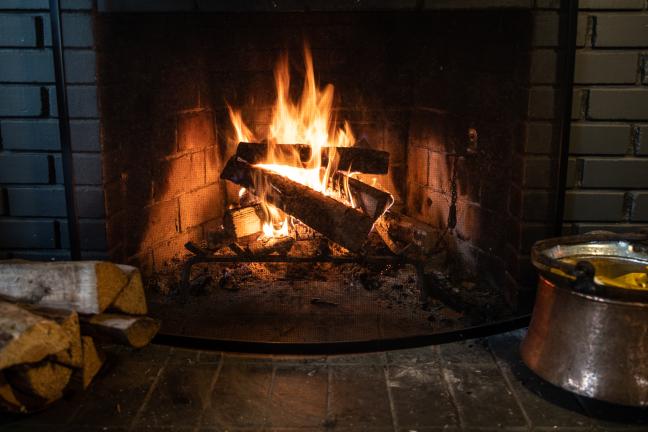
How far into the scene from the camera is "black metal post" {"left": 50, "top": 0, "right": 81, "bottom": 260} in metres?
2.68

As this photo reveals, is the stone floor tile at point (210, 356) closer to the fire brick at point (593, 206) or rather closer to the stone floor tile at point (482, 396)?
the stone floor tile at point (482, 396)

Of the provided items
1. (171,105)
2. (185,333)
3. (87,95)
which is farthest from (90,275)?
(171,105)

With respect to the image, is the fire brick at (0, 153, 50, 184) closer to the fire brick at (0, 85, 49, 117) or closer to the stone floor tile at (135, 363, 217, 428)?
the fire brick at (0, 85, 49, 117)

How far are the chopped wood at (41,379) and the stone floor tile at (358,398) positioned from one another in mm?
907

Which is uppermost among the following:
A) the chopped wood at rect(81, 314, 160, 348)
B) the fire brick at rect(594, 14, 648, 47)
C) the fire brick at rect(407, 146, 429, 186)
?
the fire brick at rect(594, 14, 648, 47)

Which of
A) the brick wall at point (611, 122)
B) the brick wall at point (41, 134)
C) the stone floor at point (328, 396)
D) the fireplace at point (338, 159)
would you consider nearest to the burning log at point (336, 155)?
the fireplace at point (338, 159)

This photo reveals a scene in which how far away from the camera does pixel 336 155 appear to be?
3.42 meters

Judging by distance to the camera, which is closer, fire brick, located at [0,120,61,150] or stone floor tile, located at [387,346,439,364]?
stone floor tile, located at [387,346,439,364]

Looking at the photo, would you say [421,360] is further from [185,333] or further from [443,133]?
[443,133]

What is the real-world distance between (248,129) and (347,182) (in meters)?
0.75

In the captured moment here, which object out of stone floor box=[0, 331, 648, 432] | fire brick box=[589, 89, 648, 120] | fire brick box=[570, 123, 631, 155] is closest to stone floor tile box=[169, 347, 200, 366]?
stone floor box=[0, 331, 648, 432]

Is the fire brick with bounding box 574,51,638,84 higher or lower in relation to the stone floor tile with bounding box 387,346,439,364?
higher

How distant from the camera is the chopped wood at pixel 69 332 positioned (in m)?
2.20

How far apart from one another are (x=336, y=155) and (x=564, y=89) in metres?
1.19
